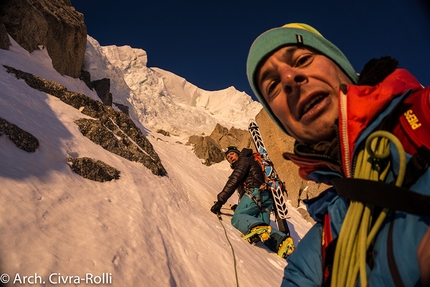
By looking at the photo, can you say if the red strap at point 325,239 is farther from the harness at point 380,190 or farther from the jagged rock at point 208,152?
the jagged rock at point 208,152

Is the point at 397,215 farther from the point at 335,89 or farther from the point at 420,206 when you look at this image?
the point at 335,89

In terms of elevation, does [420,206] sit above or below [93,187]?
above

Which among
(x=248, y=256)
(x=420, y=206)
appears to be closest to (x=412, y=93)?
(x=420, y=206)

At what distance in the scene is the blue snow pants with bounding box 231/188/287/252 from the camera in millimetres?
4613

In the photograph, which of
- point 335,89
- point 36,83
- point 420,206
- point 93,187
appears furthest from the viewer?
point 36,83

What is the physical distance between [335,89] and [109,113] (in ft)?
22.3

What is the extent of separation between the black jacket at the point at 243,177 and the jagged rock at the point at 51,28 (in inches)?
540

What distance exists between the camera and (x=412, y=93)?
1089mm

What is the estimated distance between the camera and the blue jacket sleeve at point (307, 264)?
1.34m

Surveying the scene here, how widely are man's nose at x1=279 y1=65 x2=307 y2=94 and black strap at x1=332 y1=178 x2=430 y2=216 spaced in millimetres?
652

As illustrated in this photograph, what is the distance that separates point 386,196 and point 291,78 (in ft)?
2.72

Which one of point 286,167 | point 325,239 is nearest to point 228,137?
point 286,167

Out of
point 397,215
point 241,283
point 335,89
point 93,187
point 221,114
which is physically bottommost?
point 93,187

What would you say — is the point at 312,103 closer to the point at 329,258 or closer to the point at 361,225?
the point at 361,225
